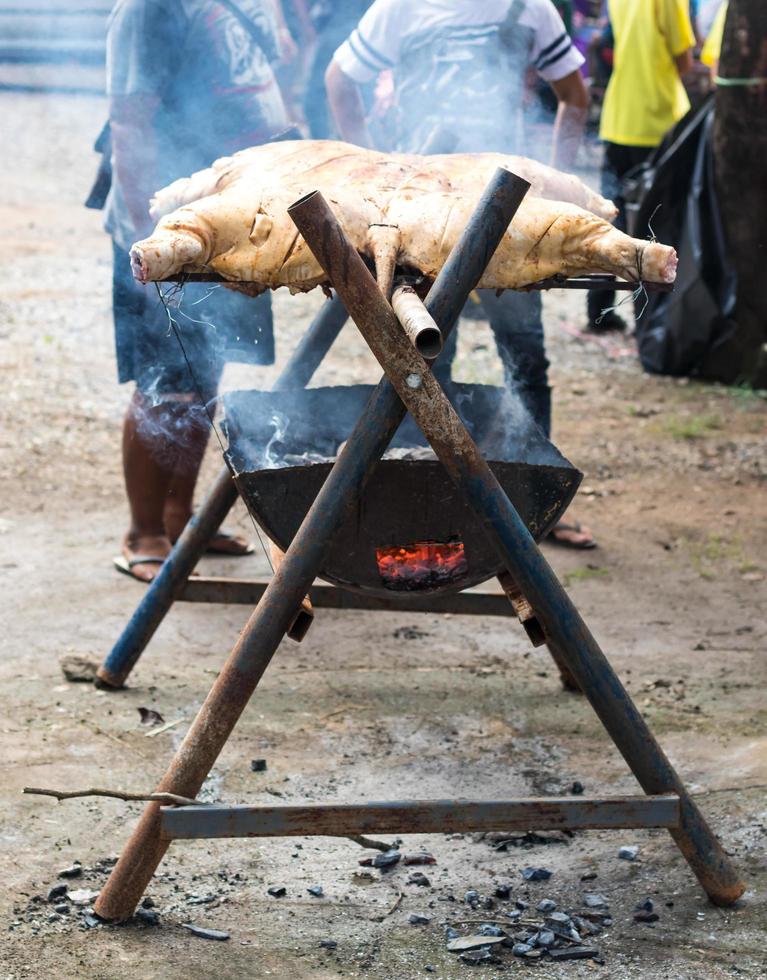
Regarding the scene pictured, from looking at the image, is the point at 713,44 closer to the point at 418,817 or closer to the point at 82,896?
the point at 418,817

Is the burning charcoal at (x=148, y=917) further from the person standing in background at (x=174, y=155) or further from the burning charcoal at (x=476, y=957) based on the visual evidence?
the person standing in background at (x=174, y=155)

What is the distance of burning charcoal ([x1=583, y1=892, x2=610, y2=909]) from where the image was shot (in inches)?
106

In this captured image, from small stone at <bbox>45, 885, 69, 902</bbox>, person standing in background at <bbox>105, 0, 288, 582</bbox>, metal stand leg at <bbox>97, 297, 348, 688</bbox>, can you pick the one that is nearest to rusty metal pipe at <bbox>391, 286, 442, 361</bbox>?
metal stand leg at <bbox>97, 297, 348, 688</bbox>

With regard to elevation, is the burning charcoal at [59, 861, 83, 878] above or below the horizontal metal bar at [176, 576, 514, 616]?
below

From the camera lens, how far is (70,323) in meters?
7.81

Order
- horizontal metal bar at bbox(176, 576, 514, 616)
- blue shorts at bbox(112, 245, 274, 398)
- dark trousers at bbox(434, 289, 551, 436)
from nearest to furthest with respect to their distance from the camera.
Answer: horizontal metal bar at bbox(176, 576, 514, 616) → blue shorts at bbox(112, 245, 274, 398) → dark trousers at bbox(434, 289, 551, 436)

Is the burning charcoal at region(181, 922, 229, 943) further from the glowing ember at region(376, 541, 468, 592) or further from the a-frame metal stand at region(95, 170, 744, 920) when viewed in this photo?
the glowing ember at region(376, 541, 468, 592)

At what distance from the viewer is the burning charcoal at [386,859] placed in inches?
113

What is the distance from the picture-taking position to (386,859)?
9.49ft

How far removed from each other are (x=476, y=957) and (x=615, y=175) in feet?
21.5

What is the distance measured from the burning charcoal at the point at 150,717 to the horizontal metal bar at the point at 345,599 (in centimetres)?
34

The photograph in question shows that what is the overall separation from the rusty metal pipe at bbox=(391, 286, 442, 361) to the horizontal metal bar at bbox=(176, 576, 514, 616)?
1.17 meters

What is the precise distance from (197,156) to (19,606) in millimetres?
1663

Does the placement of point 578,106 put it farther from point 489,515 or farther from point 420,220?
point 489,515
